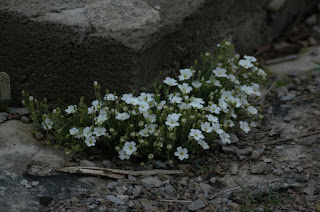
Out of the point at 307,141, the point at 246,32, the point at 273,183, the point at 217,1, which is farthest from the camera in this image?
the point at 246,32

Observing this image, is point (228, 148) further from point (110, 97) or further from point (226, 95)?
point (110, 97)

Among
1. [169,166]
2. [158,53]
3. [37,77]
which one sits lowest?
[169,166]

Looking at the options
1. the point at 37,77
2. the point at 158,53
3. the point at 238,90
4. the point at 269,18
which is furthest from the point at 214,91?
the point at 269,18

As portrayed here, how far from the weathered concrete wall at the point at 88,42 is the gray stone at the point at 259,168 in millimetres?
1136

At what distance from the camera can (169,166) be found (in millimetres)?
3539

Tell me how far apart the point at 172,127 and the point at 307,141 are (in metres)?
1.22

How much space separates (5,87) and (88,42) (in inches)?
33.5

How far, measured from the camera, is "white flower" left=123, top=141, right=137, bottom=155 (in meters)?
3.36

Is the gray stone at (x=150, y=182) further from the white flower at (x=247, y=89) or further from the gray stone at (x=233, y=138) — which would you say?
the white flower at (x=247, y=89)

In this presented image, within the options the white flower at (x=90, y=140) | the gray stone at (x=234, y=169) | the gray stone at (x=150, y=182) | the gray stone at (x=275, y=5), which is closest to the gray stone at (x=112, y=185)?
the gray stone at (x=150, y=182)

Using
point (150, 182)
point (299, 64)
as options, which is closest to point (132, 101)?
point (150, 182)

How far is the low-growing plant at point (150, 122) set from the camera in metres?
3.41

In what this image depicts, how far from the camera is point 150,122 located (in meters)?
3.43

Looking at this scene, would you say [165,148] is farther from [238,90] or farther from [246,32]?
[246,32]
